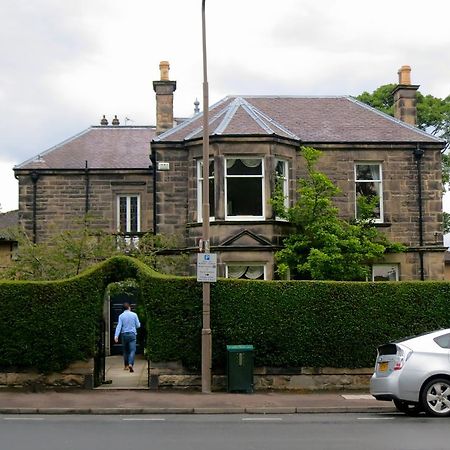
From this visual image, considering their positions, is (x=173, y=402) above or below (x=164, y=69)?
below

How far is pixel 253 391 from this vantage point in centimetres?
1788

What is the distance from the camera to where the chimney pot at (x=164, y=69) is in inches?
1113

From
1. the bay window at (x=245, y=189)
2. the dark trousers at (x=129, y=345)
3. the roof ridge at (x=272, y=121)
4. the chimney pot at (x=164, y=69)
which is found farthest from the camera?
the chimney pot at (x=164, y=69)

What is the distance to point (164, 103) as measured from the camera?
1096 inches

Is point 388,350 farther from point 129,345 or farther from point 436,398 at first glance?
point 129,345

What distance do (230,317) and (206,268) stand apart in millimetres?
1421

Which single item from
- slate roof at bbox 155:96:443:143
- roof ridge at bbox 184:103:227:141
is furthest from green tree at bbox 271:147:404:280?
roof ridge at bbox 184:103:227:141

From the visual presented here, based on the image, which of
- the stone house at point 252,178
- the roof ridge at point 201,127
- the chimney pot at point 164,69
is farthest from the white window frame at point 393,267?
the chimney pot at point 164,69

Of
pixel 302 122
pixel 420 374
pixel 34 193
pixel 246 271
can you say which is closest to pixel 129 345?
pixel 246 271

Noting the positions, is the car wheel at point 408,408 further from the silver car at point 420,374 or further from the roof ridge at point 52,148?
the roof ridge at point 52,148

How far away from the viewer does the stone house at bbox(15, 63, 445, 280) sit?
23.4 metres

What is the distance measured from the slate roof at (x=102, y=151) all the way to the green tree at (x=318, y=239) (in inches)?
333

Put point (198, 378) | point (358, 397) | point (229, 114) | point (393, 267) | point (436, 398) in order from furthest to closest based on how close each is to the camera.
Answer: point (393, 267) → point (229, 114) → point (198, 378) → point (358, 397) → point (436, 398)

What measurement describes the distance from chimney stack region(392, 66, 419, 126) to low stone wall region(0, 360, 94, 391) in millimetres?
15437
